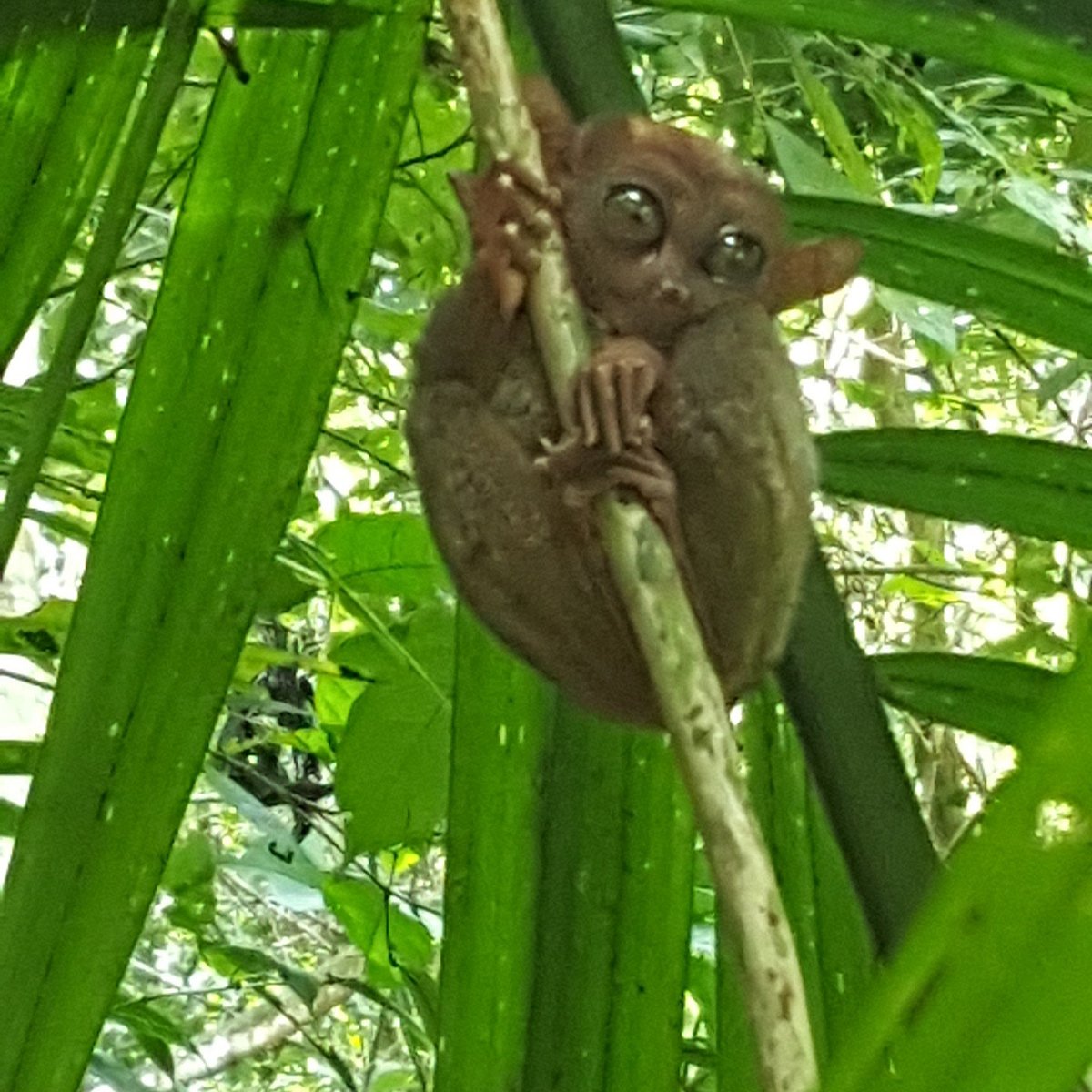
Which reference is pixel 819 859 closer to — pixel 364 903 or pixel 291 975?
pixel 364 903

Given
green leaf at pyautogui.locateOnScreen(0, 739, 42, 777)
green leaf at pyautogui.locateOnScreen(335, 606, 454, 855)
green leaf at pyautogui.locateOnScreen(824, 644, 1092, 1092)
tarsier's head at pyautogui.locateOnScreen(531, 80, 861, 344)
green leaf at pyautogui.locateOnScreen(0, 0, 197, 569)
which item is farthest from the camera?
green leaf at pyautogui.locateOnScreen(335, 606, 454, 855)

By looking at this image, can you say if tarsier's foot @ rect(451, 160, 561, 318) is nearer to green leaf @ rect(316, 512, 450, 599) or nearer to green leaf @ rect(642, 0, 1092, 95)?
green leaf @ rect(642, 0, 1092, 95)

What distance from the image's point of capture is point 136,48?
1.14 m

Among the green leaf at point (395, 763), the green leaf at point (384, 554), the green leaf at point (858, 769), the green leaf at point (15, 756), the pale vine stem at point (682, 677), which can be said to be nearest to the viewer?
the pale vine stem at point (682, 677)

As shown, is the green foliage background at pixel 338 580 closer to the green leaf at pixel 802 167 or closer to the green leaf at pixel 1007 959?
the green leaf at pixel 1007 959

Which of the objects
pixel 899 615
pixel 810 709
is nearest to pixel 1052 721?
pixel 810 709

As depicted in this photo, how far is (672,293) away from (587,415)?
1.06 feet

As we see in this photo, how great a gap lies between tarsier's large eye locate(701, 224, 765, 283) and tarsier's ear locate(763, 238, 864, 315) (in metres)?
0.04

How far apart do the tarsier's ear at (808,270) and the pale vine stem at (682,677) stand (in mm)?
254

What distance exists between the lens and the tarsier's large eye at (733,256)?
1.46m

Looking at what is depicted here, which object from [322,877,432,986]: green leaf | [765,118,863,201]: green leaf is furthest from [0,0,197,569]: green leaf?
[322,877,432,986]: green leaf

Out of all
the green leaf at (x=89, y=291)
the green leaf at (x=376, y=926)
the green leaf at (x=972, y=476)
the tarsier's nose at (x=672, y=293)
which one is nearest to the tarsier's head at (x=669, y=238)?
the tarsier's nose at (x=672, y=293)

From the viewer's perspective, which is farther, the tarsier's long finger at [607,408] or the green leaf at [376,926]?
the green leaf at [376,926]

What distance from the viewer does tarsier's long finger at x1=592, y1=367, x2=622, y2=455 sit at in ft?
3.97
